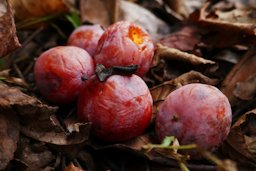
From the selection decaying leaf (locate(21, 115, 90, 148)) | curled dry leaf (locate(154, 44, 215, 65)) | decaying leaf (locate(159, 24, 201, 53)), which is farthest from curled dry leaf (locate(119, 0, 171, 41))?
decaying leaf (locate(21, 115, 90, 148))

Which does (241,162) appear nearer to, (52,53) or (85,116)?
(85,116)

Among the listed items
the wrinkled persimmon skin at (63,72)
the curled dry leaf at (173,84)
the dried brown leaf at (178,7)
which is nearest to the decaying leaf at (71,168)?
the wrinkled persimmon skin at (63,72)

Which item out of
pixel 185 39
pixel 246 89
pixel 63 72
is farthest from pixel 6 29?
pixel 246 89

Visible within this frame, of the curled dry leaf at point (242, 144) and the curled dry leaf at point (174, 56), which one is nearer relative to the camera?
the curled dry leaf at point (242, 144)

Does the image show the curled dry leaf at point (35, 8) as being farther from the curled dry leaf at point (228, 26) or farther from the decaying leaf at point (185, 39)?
the curled dry leaf at point (228, 26)

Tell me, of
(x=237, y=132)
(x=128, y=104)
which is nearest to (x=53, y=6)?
(x=128, y=104)
